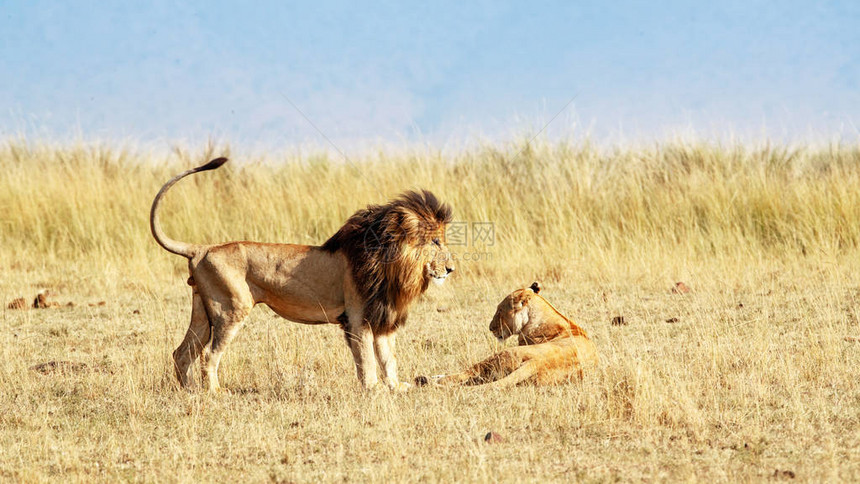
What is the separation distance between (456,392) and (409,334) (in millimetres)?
2102

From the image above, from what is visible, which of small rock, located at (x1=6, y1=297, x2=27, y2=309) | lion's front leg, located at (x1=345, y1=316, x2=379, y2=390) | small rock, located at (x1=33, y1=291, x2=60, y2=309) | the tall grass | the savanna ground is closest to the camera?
the savanna ground

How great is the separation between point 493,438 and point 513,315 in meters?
2.00

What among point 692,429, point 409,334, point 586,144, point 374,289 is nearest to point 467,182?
point 586,144

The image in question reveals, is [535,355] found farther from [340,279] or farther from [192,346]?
[192,346]

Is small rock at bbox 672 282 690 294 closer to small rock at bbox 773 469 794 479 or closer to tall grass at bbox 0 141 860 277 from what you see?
tall grass at bbox 0 141 860 277

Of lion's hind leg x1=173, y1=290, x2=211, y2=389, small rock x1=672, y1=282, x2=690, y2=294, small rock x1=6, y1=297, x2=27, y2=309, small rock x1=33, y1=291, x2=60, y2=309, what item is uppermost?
small rock x1=672, y1=282, x2=690, y2=294

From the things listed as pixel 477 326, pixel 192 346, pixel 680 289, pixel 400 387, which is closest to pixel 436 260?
pixel 400 387

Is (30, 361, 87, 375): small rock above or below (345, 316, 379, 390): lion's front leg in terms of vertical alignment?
below

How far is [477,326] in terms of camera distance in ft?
25.5

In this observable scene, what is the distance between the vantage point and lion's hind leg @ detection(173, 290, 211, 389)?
18.9 feet

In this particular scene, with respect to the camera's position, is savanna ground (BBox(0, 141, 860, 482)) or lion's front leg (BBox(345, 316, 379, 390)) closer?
savanna ground (BBox(0, 141, 860, 482))

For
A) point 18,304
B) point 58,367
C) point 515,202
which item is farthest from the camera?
point 515,202

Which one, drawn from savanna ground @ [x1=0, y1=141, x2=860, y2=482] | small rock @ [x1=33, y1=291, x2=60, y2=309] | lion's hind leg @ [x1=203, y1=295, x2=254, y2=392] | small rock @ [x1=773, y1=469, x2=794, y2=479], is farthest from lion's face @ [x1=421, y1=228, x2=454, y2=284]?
small rock @ [x1=33, y1=291, x2=60, y2=309]

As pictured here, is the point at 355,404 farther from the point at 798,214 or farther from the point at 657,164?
the point at 657,164
